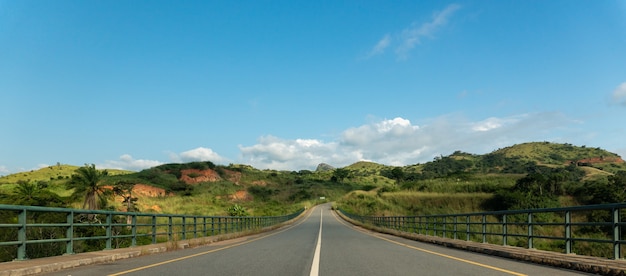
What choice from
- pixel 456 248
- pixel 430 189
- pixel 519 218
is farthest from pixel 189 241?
pixel 430 189

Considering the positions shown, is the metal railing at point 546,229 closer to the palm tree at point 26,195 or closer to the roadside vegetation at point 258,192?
the roadside vegetation at point 258,192

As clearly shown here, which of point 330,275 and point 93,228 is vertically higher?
point 330,275

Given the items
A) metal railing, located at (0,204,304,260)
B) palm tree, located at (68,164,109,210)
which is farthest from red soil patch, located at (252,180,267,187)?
palm tree, located at (68,164,109,210)

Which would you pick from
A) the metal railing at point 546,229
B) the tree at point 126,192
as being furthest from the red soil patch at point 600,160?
the tree at point 126,192

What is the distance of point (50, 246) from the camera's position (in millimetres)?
16344

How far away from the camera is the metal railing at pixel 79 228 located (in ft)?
35.8

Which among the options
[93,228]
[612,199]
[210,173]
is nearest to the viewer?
[93,228]

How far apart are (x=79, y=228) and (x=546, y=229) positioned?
32477 millimetres

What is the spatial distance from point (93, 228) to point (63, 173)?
14172 cm

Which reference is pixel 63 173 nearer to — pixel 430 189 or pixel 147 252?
pixel 430 189

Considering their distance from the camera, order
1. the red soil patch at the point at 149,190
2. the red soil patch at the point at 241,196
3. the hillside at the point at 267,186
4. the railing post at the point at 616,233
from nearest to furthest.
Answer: the railing post at the point at 616,233 < the hillside at the point at 267,186 < the red soil patch at the point at 149,190 < the red soil patch at the point at 241,196

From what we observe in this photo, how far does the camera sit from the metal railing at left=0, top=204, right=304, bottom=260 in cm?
1091

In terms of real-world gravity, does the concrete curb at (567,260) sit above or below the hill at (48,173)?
above

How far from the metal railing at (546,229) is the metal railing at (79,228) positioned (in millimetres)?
11589
